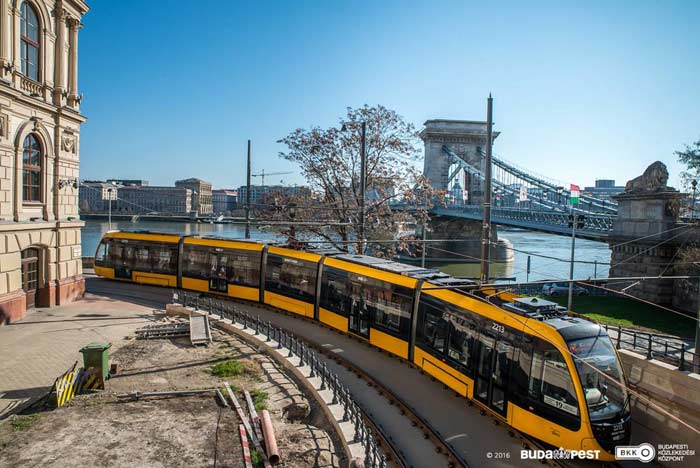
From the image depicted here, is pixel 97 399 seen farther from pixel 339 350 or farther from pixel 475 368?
pixel 475 368

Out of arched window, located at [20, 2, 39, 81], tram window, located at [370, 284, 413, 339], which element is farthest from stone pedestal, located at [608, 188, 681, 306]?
arched window, located at [20, 2, 39, 81]

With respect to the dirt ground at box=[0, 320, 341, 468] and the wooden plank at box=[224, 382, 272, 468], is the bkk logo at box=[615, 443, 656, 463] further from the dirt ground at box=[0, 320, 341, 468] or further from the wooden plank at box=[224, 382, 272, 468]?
the wooden plank at box=[224, 382, 272, 468]

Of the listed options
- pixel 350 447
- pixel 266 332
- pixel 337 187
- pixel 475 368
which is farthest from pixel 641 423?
pixel 337 187

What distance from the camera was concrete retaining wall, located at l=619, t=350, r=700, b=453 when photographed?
9.31m

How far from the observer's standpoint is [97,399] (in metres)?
10.4

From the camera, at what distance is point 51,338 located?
1475 centimetres

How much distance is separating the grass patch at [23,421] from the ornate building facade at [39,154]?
8301 mm

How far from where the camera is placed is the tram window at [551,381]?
27.0 feet

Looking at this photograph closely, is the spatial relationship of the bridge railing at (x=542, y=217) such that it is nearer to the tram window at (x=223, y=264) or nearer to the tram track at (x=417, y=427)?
the tram window at (x=223, y=264)

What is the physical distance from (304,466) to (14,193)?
1422 centimetres

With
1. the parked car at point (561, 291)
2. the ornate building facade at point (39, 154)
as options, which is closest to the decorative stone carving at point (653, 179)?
the parked car at point (561, 291)

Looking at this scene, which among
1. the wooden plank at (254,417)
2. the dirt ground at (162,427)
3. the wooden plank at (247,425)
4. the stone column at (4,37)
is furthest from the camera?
the stone column at (4,37)

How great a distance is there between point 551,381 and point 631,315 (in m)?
17.8

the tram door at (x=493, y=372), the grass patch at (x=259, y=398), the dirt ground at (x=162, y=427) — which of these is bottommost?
the dirt ground at (x=162, y=427)
